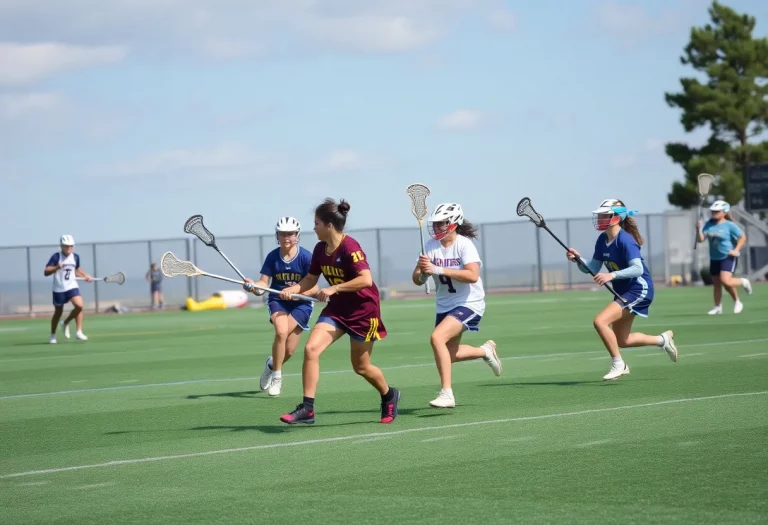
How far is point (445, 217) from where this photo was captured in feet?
36.8

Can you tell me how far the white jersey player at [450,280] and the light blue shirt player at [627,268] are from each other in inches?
86.6

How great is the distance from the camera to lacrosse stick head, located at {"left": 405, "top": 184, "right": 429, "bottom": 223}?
11938 millimetres

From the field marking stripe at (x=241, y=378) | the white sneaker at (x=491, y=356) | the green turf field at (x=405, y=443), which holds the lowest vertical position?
the green turf field at (x=405, y=443)

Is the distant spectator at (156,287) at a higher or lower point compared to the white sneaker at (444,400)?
higher

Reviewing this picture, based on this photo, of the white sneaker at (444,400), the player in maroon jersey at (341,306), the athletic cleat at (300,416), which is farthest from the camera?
the white sneaker at (444,400)

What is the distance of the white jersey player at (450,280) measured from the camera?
11.1m

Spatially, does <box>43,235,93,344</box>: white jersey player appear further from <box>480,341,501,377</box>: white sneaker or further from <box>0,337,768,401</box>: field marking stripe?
<box>480,341,501,377</box>: white sneaker

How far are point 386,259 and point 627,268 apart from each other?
1485 inches

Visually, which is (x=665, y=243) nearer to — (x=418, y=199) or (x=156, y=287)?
(x=156, y=287)

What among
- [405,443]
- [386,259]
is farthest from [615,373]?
[386,259]

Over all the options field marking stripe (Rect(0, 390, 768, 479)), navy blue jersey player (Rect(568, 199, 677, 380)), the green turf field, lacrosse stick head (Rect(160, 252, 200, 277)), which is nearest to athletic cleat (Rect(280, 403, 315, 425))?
the green turf field

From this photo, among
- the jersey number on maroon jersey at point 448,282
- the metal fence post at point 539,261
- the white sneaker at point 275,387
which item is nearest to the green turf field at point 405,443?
the white sneaker at point 275,387

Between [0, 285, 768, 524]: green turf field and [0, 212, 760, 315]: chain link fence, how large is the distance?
98.3 feet

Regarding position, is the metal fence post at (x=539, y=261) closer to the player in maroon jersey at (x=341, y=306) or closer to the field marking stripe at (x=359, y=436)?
the field marking stripe at (x=359, y=436)
